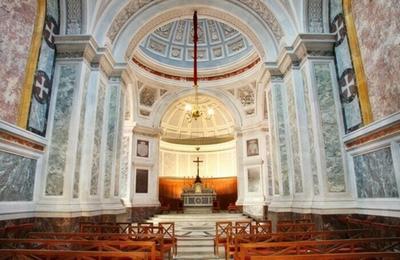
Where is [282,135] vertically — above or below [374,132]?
above

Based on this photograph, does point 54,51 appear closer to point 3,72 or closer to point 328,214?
point 3,72

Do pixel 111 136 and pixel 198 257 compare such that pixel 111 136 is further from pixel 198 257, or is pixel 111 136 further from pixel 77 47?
pixel 198 257

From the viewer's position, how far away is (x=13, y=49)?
16.8ft

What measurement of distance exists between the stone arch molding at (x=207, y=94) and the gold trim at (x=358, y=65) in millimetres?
8729

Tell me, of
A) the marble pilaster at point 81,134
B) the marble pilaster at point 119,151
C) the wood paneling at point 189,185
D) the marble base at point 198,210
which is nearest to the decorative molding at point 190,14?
the marble pilaster at point 119,151

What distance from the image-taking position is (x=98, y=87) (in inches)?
289

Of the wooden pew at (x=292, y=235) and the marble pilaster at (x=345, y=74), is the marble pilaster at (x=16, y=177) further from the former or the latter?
the marble pilaster at (x=345, y=74)

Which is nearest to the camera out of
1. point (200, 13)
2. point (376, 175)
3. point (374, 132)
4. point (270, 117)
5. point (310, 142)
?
point (374, 132)

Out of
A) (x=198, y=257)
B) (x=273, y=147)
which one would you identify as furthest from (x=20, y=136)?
(x=273, y=147)

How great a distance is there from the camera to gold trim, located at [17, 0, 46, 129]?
214 inches

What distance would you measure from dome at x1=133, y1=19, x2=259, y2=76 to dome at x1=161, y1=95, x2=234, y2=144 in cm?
264

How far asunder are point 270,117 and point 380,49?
13.1 ft

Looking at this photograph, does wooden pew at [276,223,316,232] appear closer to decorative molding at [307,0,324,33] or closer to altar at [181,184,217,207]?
decorative molding at [307,0,324,33]

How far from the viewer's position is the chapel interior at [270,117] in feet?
15.0
